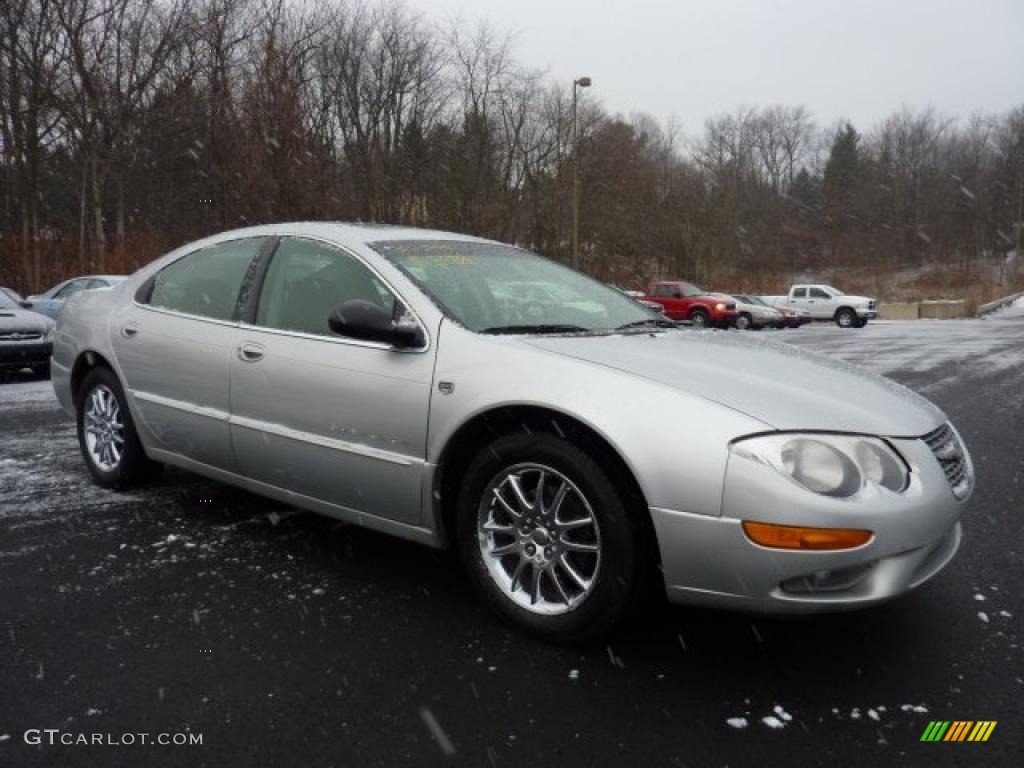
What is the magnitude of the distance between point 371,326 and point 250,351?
2.78ft

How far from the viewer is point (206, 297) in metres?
3.85

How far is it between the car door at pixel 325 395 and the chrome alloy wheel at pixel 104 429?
1.21 meters

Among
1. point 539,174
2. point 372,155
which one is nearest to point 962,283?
point 539,174

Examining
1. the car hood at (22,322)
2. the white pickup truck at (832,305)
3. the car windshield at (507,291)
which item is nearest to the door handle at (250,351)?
the car windshield at (507,291)

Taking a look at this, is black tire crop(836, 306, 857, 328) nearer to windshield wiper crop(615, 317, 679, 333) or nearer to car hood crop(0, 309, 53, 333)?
car hood crop(0, 309, 53, 333)

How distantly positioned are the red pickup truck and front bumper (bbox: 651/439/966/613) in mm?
24644

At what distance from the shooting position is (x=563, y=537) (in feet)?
8.51

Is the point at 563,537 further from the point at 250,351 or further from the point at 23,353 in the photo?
the point at 23,353

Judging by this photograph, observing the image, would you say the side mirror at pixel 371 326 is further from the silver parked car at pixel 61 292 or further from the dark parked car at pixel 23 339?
the silver parked car at pixel 61 292

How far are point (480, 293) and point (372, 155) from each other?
117 feet

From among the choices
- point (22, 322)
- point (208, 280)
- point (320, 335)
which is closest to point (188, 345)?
point (208, 280)

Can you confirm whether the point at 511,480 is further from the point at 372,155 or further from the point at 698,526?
the point at 372,155

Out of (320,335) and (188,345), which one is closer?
(320,335)

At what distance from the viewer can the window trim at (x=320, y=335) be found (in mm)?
2980
